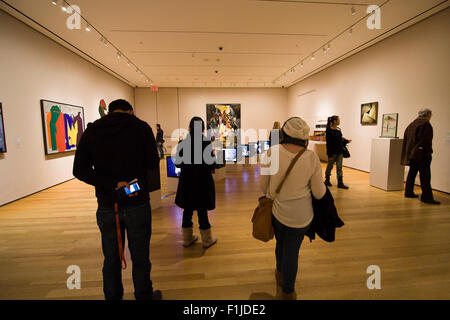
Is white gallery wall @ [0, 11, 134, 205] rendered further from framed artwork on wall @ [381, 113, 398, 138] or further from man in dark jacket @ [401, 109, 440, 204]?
framed artwork on wall @ [381, 113, 398, 138]

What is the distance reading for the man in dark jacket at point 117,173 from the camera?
1.47 meters

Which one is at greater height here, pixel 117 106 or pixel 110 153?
pixel 117 106

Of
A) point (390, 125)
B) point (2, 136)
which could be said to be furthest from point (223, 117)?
point (2, 136)

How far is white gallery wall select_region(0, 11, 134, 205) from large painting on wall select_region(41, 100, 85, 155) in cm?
14

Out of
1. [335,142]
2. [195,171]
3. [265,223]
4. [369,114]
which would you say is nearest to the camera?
[265,223]

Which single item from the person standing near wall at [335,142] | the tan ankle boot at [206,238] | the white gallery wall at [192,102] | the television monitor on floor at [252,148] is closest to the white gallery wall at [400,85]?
the person standing near wall at [335,142]

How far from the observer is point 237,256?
2641 mm

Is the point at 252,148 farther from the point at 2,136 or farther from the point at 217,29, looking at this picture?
the point at 2,136

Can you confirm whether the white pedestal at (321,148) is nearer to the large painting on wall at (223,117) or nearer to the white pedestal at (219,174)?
the white pedestal at (219,174)

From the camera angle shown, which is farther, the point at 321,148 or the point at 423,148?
the point at 321,148

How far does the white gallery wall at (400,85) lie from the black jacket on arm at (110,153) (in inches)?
250

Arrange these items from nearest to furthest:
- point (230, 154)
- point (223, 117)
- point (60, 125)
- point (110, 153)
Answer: point (110, 153)
point (60, 125)
point (230, 154)
point (223, 117)

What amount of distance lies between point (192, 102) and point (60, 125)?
7.89 metres
